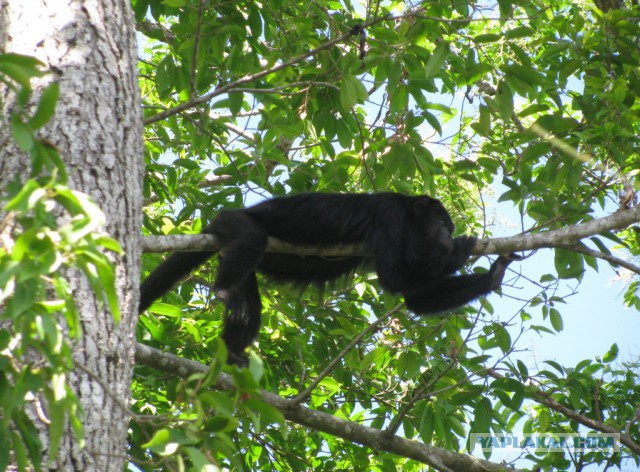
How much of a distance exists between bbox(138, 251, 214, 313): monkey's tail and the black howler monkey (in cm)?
3

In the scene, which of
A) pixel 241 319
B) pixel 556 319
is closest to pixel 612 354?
pixel 556 319

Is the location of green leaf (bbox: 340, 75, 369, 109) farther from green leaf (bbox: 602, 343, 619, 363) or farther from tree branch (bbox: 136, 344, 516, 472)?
green leaf (bbox: 602, 343, 619, 363)

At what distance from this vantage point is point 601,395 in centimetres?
576

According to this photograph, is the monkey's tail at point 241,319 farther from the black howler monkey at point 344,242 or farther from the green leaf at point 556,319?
the green leaf at point 556,319

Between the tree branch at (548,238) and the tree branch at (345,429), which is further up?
the tree branch at (548,238)

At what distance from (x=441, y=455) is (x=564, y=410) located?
43.7 inches

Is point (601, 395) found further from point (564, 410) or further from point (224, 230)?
point (224, 230)

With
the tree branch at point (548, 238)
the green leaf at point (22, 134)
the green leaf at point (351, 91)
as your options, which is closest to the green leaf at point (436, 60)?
the green leaf at point (351, 91)

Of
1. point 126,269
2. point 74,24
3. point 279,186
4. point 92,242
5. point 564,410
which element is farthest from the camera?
point 279,186

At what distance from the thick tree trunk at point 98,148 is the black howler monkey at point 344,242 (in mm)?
2072

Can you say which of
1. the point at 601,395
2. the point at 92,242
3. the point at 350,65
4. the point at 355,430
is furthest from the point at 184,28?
the point at 601,395

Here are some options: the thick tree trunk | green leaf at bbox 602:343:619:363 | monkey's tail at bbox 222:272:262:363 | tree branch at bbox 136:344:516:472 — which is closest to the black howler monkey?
monkey's tail at bbox 222:272:262:363

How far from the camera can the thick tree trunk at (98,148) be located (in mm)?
2303

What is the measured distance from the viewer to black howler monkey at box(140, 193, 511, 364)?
4914 mm
